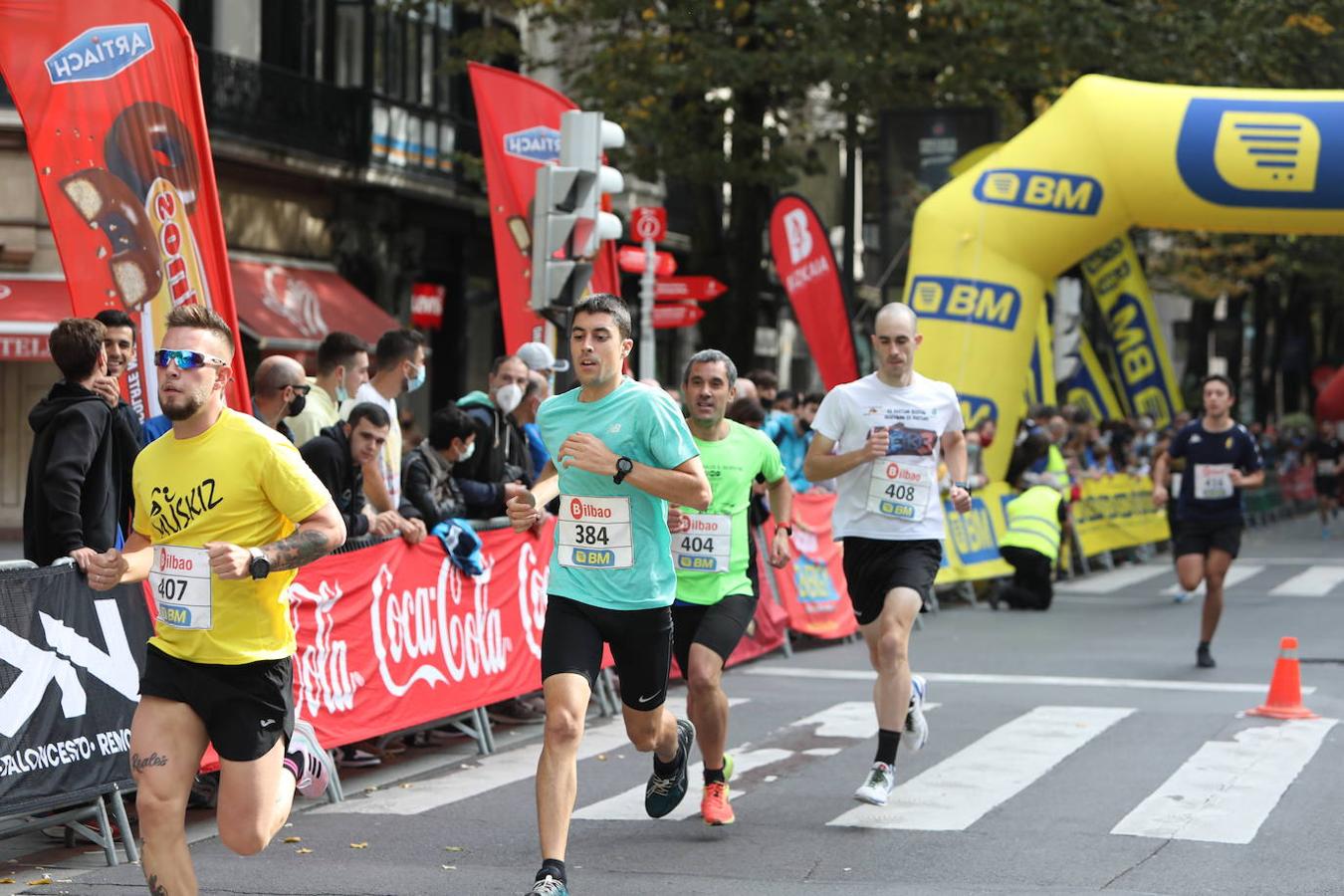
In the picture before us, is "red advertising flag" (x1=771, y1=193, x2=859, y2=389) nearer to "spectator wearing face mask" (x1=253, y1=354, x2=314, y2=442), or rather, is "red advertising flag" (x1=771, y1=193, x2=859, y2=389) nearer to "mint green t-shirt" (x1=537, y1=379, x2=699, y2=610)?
"spectator wearing face mask" (x1=253, y1=354, x2=314, y2=442)

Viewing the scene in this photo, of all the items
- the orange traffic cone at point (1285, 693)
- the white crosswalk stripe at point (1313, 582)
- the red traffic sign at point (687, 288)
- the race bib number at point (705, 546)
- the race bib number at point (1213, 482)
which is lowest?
the white crosswalk stripe at point (1313, 582)

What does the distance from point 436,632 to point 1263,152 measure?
1004cm

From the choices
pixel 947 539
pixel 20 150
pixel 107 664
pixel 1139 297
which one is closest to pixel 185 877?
pixel 107 664

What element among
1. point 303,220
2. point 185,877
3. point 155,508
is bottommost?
point 185,877

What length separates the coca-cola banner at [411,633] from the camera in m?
8.70

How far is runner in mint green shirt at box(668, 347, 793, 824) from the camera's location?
309 inches

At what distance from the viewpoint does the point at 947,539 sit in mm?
17500

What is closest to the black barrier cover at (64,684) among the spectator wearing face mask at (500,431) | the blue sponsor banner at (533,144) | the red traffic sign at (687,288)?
the spectator wearing face mask at (500,431)

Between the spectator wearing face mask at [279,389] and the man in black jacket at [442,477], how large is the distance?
778 mm

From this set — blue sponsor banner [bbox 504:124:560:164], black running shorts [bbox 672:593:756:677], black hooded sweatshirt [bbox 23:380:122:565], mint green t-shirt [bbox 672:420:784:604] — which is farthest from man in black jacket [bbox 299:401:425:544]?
blue sponsor banner [bbox 504:124:560:164]

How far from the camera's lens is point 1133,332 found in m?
29.8

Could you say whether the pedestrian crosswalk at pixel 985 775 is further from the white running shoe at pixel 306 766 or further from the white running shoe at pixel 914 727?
the white running shoe at pixel 306 766

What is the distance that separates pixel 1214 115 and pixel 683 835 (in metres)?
11.4

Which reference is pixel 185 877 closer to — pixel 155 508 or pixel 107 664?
pixel 155 508
